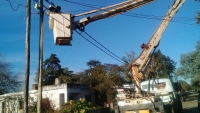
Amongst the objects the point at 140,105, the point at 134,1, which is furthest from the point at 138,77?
the point at 134,1

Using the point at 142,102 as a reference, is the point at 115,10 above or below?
above

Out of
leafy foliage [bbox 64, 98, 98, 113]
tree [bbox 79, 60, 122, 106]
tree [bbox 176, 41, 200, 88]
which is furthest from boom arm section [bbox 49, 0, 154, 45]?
tree [bbox 79, 60, 122, 106]

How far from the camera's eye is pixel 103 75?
80.2ft

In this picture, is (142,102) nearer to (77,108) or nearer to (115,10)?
(115,10)

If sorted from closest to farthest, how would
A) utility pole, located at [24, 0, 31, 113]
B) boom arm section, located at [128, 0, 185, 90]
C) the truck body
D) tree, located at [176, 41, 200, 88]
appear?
the truck body, utility pole, located at [24, 0, 31, 113], boom arm section, located at [128, 0, 185, 90], tree, located at [176, 41, 200, 88]

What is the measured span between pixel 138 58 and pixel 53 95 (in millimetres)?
12733

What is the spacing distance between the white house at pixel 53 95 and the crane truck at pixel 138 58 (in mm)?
10263

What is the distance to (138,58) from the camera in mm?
12250

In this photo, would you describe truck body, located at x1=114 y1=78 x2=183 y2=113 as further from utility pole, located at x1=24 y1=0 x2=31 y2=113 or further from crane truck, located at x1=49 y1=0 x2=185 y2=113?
utility pole, located at x1=24 y1=0 x2=31 y2=113

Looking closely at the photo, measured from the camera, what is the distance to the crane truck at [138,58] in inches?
383

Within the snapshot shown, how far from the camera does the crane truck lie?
973 cm

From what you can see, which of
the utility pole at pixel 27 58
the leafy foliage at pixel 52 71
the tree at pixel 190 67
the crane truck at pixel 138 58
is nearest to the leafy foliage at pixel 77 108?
the crane truck at pixel 138 58

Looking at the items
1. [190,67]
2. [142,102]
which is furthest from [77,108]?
[190,67]

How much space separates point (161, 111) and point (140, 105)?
1.01 meters
